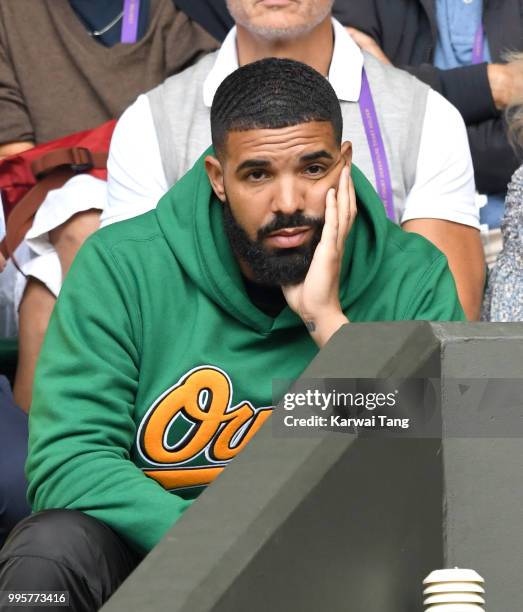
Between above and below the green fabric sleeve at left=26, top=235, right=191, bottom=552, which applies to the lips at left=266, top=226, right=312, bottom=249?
above

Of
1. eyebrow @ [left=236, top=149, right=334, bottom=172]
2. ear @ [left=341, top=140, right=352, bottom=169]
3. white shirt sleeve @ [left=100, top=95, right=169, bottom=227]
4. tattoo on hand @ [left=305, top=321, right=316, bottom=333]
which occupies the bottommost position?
tattoo on hand @ [left=305, top=321, right=316, bottom=333]

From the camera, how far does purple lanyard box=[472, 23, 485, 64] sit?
221 inches

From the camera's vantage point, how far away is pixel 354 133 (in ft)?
15.8

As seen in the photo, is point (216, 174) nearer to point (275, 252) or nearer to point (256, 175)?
point (256, 175)

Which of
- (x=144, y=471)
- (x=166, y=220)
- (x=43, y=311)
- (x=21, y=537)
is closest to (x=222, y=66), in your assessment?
(x=43, y=311)

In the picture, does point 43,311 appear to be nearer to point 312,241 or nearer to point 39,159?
point 39,159

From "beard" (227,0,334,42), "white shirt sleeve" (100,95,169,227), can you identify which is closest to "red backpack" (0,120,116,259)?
"white shirt sleeve" (100,95,169,227)

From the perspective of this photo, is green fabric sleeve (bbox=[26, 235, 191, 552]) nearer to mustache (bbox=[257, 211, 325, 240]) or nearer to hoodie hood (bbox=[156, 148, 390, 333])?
hoodie hood (bbox=[156, 148, 390, 333])

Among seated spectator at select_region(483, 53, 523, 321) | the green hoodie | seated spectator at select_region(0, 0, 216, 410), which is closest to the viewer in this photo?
the green hoodie

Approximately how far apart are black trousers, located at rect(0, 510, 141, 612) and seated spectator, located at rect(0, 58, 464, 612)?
0.29 meters

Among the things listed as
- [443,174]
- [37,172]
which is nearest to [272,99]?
[443,174]

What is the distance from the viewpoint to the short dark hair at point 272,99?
3.85m

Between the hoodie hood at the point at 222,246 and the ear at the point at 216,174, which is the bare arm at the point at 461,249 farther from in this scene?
the ear at the point at 216,174

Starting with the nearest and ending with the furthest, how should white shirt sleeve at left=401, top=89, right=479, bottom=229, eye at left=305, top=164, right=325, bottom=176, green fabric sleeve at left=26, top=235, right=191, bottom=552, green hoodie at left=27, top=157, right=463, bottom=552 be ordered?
green fabric sleeve at left=26, top=235, right=191, bottom=552 → green hoodie at left=27, top=157, right=463, bottom=552 → eye at left=305, top=164, right=325, bottom=176 → white shirt sleeve at left=401, top=89, right=479, bottom=229
